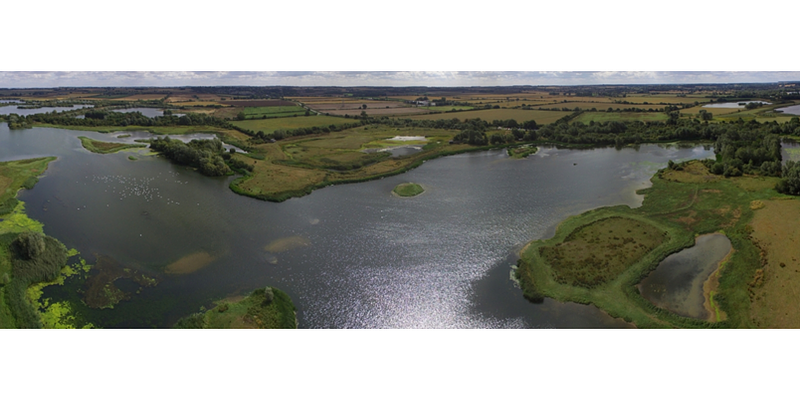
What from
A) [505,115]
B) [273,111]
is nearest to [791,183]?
[505,115]

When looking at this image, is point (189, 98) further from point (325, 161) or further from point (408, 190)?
point (408, 190)

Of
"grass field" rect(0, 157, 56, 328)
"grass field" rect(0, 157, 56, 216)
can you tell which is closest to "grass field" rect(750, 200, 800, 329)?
"grass field" rect(0, 157, 56, 328)

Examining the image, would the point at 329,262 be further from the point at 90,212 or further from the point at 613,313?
the point at 90,212

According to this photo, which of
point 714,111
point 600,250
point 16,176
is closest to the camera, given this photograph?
point 600,250

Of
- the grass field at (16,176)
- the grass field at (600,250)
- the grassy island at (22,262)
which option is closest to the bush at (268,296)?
the grassy island at (22,262)

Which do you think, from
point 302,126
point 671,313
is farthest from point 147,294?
point 302,126

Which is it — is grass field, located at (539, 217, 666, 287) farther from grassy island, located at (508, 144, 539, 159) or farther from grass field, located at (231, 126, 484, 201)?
grassy island, located at (508, 144, 539, 159)

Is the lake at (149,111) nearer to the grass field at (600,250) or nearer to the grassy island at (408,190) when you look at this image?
the grassy island at (408,190)
